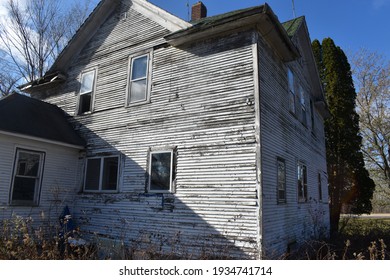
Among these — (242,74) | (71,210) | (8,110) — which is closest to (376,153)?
(242,74)

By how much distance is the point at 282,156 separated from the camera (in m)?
10.0

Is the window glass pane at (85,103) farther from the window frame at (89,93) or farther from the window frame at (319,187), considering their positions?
the window frame at (319,187)

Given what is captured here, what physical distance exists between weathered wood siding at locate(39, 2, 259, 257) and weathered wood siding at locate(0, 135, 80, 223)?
67cm

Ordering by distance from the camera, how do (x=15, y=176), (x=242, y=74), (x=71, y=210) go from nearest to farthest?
(x=242, y=74) → (x=15, y=176) → (x=71, y=210)

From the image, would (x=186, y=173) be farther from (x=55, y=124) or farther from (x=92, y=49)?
(x=92, y=49)

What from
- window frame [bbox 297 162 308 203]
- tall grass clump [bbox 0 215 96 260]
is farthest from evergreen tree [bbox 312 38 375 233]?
tall grass clump [bbox 0 215 96 260]

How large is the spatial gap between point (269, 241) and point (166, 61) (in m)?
6.74

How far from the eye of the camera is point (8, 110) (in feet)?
34.0

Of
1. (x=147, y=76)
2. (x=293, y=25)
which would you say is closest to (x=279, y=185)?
(x=147, y=76)

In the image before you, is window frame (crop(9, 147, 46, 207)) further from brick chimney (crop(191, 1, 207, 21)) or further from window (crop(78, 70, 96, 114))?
brick chimney (crop(191, 1, 207, 21))

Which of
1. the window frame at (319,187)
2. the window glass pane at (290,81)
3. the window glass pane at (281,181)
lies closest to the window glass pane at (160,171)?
the window glass pane at (281,181)

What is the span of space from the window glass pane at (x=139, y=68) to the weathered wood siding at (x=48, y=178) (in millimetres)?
3801

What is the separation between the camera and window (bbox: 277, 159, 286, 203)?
955cm

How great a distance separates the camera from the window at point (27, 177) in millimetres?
9980
